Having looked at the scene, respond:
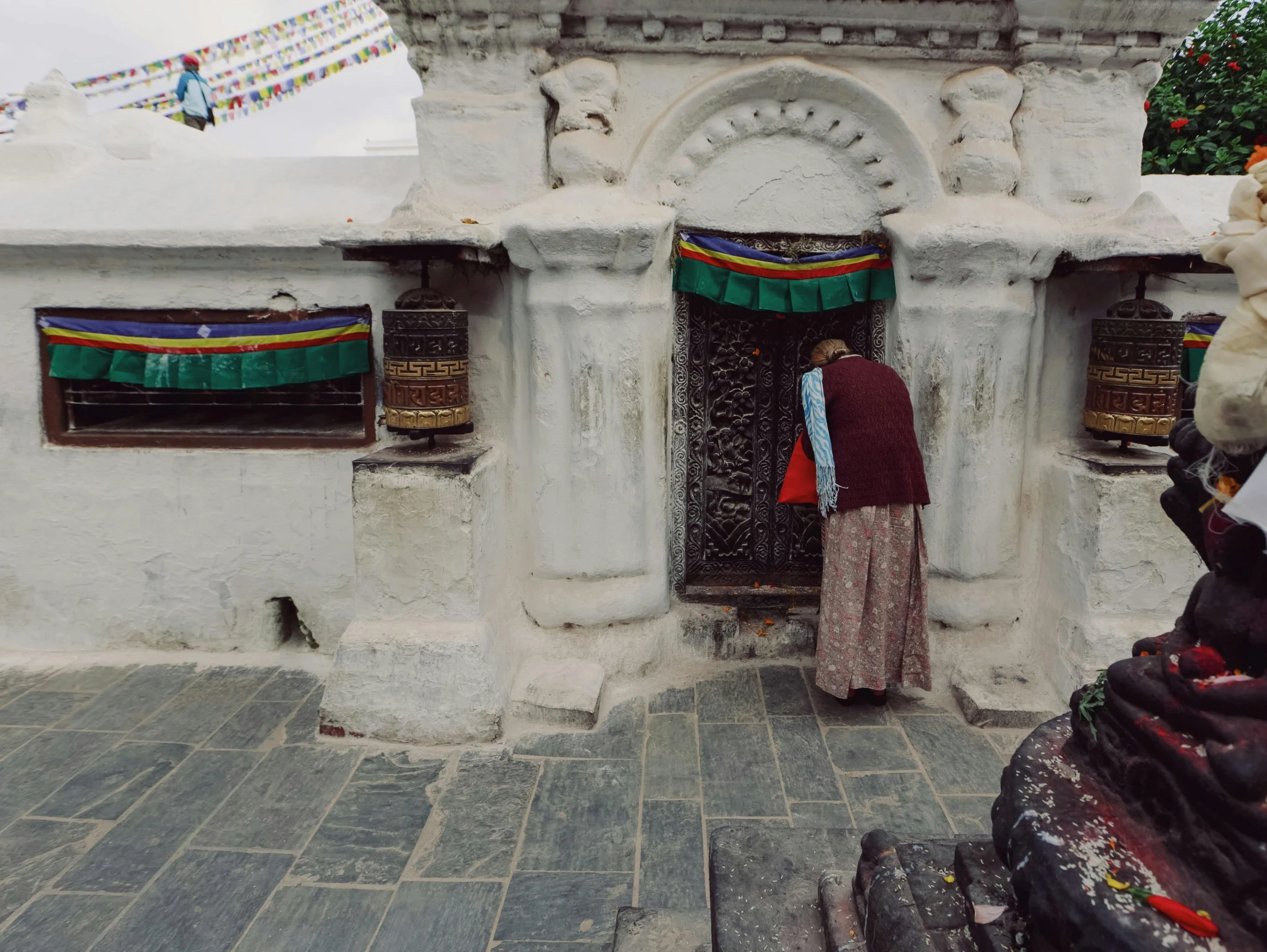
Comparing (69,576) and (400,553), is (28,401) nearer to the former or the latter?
(69,576)

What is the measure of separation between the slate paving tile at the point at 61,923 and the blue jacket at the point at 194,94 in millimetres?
6878

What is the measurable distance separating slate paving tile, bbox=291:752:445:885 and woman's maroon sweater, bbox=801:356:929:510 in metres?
2.40

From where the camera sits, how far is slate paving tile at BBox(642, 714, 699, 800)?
12.2ft

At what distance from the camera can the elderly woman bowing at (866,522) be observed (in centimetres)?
412

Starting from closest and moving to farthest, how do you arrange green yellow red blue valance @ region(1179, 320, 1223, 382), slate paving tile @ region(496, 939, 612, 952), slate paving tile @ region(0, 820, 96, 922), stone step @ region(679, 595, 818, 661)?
slate paving tile @ region(496, 939, 612, 952) → slate paving tile @ region(0, 820, 96, 922) → green yellow red blue valance @ region(1179, 320, 1223, 382) → stone step @ region(679, 595, 818, 661)

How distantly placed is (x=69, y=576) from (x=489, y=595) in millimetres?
2750

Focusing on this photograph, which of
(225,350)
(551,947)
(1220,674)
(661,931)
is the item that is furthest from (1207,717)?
(225,350)

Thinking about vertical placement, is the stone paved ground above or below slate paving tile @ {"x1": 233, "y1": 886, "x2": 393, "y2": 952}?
above

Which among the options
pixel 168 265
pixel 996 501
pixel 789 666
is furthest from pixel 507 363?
pixel 996 501

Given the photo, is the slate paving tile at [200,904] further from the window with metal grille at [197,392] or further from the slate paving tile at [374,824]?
the window with metal grille at [197,392]

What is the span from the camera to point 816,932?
79.4 inches

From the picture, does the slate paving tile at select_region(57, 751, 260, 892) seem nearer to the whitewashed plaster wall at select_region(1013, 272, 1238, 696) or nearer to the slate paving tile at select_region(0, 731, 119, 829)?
the slate paving tile at select_region(0, 731, 119, 829)

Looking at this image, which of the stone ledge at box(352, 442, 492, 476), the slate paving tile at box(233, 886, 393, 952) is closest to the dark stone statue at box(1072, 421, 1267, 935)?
the slate paving tile at box(233, 886, 393, 952)

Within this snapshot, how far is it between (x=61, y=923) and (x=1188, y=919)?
132 inches
